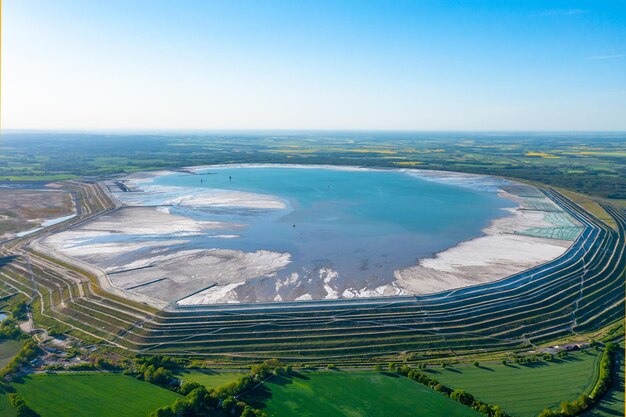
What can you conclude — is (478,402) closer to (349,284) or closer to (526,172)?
(349,284)

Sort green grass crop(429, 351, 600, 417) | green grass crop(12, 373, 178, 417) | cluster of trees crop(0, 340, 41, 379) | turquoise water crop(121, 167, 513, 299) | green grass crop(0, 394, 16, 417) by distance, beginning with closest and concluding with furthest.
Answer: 1. green grass crop(0, 394, 16, 417)
2. green grass crop(12, 373, 178, 417)
3. green grass crop(429, 351, 600, 417)
4. cluster of trees crop(0, 340, 41, 379)
5. turquoise water crop(121, 167, 513, 299)

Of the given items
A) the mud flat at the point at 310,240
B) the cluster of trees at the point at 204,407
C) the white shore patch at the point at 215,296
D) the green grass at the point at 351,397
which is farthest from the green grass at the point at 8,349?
the green grass at the point at 351,397

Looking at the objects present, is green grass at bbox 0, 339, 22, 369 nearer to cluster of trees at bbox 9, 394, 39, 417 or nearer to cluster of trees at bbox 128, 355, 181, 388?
cluster of trees at bbox 9, 394, 39, 417

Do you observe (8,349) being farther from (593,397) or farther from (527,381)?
(593,397)

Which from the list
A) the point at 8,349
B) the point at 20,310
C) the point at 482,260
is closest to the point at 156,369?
the point at 8,349

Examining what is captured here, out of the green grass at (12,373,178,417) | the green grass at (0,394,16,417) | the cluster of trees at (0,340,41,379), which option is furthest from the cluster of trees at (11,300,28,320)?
the green grass at (0,394,16,417)
